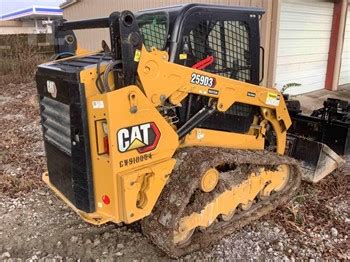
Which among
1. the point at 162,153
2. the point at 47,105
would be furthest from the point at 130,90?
the point at 47,105

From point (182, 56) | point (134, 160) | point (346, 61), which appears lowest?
point (346, 61)

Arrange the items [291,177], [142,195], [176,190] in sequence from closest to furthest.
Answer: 1. [142,195]
2. [176,190]
3. [291,177]

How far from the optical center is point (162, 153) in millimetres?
3045

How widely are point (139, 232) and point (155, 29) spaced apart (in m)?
1.98

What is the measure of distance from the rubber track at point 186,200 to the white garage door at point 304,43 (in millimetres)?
6637

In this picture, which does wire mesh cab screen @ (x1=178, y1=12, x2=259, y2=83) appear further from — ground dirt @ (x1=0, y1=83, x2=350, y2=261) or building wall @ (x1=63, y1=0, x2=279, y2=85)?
building wall @ (x1=63, y1=0, x2=279, y2=85)

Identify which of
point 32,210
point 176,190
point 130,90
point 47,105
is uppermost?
point 130,90

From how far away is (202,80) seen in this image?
10.6ft

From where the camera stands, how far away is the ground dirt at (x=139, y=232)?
357 centimetres

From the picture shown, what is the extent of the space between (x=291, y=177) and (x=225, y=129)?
4.13 ft

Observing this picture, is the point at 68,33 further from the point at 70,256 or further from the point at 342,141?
the point at 342,141

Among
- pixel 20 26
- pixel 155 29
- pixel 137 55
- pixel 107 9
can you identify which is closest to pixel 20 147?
pixel 155 29

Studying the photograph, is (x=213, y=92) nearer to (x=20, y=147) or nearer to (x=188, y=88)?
(x=188, y=88)

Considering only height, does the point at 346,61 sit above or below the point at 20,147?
above
